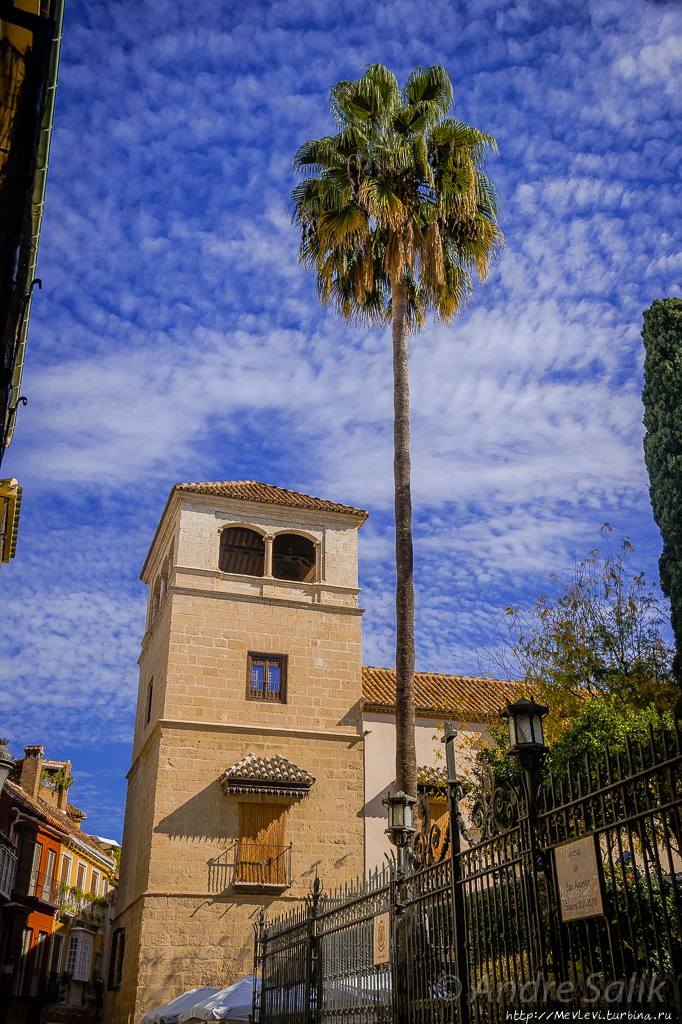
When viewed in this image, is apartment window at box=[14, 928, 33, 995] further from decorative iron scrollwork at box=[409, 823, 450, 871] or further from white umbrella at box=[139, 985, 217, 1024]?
decorative iron scrollwork at box=[409, 823, 450, 871]

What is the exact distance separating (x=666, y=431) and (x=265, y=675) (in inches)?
440

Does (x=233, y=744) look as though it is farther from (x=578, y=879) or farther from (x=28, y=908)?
(x=578, y=879)

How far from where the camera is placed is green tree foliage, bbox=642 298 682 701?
18.2m

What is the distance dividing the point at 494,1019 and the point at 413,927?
5.44ft

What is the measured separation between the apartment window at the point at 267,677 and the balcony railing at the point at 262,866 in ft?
11.5

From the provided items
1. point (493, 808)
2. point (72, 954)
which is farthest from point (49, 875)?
point (493, 808)

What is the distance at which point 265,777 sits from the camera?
19578 millimetres

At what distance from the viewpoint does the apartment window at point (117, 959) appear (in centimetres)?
2058

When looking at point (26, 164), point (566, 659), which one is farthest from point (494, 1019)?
point (566, 659)

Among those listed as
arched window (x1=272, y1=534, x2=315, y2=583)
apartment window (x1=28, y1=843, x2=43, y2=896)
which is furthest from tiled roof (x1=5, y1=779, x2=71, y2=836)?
arched window (x1=272, y1=534, x2=315, y2=583)

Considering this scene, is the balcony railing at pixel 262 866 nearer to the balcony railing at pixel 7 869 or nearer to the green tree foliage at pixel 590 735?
the green tree foliage at pixel 590 735

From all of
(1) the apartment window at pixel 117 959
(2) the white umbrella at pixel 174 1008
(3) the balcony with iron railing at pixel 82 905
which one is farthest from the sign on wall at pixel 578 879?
(3) the balcony with iron railing at pixel 82 905

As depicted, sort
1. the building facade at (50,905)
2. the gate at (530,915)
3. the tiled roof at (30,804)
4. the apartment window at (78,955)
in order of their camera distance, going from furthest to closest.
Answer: the apartment window at (78,955) → the tiled roof at (30,804) → the building facade at (50,905) → the gate at (530,915)

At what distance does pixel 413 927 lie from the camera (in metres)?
7.10
